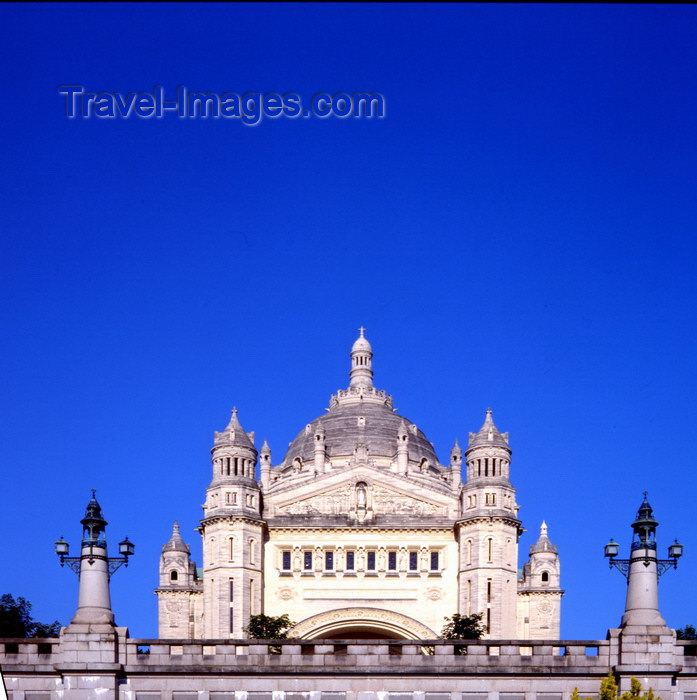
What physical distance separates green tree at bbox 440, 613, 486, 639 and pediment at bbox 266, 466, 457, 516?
951cm

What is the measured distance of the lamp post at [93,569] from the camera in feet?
120

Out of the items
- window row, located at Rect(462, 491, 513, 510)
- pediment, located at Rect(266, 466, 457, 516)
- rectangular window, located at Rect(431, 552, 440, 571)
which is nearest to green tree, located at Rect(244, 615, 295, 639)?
pediment, located at Rect(266, 466, 457, 516)

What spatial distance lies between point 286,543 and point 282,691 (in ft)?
184

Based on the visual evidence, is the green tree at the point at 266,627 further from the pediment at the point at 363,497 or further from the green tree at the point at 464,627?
the green tree at the point at 464,627

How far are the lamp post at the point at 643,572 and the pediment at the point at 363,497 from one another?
56821mm

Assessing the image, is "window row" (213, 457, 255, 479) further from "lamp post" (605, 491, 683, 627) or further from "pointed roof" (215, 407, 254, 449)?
"lamp post" (605, 491, 683, 627)

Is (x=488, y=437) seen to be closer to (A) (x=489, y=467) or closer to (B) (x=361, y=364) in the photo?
(A) (x=489, y=467)

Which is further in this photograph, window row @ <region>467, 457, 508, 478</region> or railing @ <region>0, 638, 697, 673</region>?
window row @ <region>467, 457, 508, 478</region>

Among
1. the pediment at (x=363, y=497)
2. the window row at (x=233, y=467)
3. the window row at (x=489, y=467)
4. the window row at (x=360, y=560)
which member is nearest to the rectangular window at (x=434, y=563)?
the window row at (x=360, y=560)

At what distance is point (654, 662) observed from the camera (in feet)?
119

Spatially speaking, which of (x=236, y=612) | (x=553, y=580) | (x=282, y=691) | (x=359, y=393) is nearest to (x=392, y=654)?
(x=282, y=691)

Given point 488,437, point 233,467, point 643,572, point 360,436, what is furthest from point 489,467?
point 643,572

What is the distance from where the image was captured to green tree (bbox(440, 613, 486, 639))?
269ft

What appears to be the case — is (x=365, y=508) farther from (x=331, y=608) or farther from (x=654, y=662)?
(x=654, y=662)
